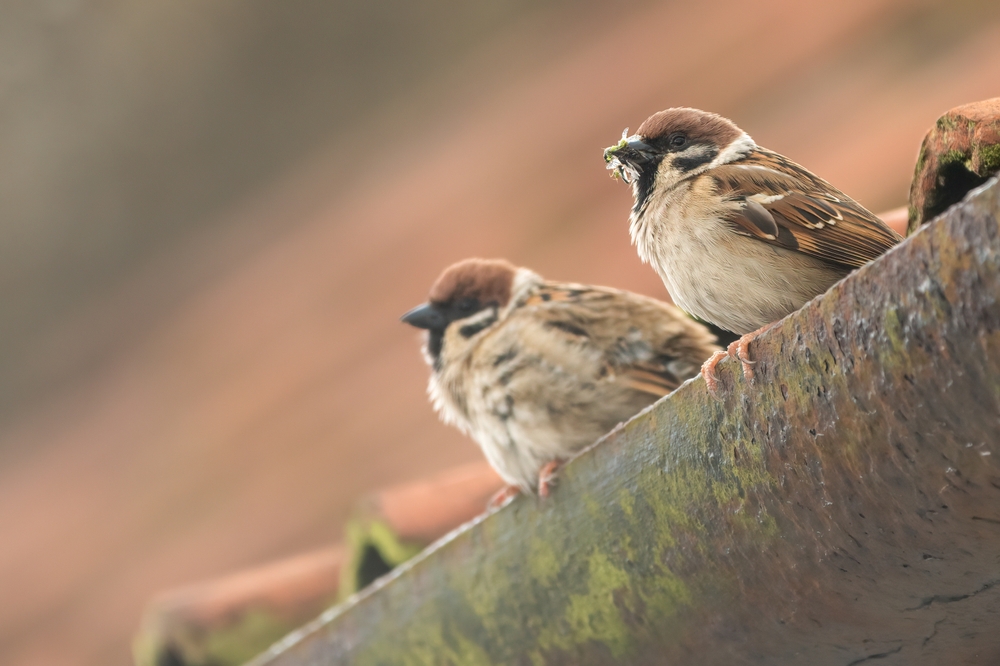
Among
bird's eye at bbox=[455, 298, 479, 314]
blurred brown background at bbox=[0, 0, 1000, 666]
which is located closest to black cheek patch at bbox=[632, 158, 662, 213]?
bird's eye at bbox=[455, 298, 479, 314]

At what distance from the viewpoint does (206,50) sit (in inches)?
270

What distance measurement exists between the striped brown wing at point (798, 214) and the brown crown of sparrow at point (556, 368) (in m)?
0.47

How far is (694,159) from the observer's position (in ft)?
5.79

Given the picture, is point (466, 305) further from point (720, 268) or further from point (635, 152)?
point (720, 268)

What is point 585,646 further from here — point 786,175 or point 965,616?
point 786,175

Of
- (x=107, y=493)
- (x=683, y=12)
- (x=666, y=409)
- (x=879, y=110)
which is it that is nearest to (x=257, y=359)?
(x=107, y=493)

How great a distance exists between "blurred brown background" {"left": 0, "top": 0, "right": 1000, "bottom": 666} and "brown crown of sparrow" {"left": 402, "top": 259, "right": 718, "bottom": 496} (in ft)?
2.53

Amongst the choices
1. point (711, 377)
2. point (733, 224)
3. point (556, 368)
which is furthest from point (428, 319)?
point (711, 377)

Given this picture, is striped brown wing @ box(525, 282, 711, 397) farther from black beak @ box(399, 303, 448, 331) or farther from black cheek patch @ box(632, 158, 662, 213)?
black cheek patch @ box(632, 158, 662, 213)

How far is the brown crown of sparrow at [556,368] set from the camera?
208cm

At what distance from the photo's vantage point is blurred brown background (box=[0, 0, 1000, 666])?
10.9 feet

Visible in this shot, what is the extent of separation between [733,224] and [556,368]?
563 millimetres

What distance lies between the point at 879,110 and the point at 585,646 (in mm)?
1748

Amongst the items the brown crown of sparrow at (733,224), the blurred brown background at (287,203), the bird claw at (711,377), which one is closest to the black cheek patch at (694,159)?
the brown crown of sparrow at (733,224)
